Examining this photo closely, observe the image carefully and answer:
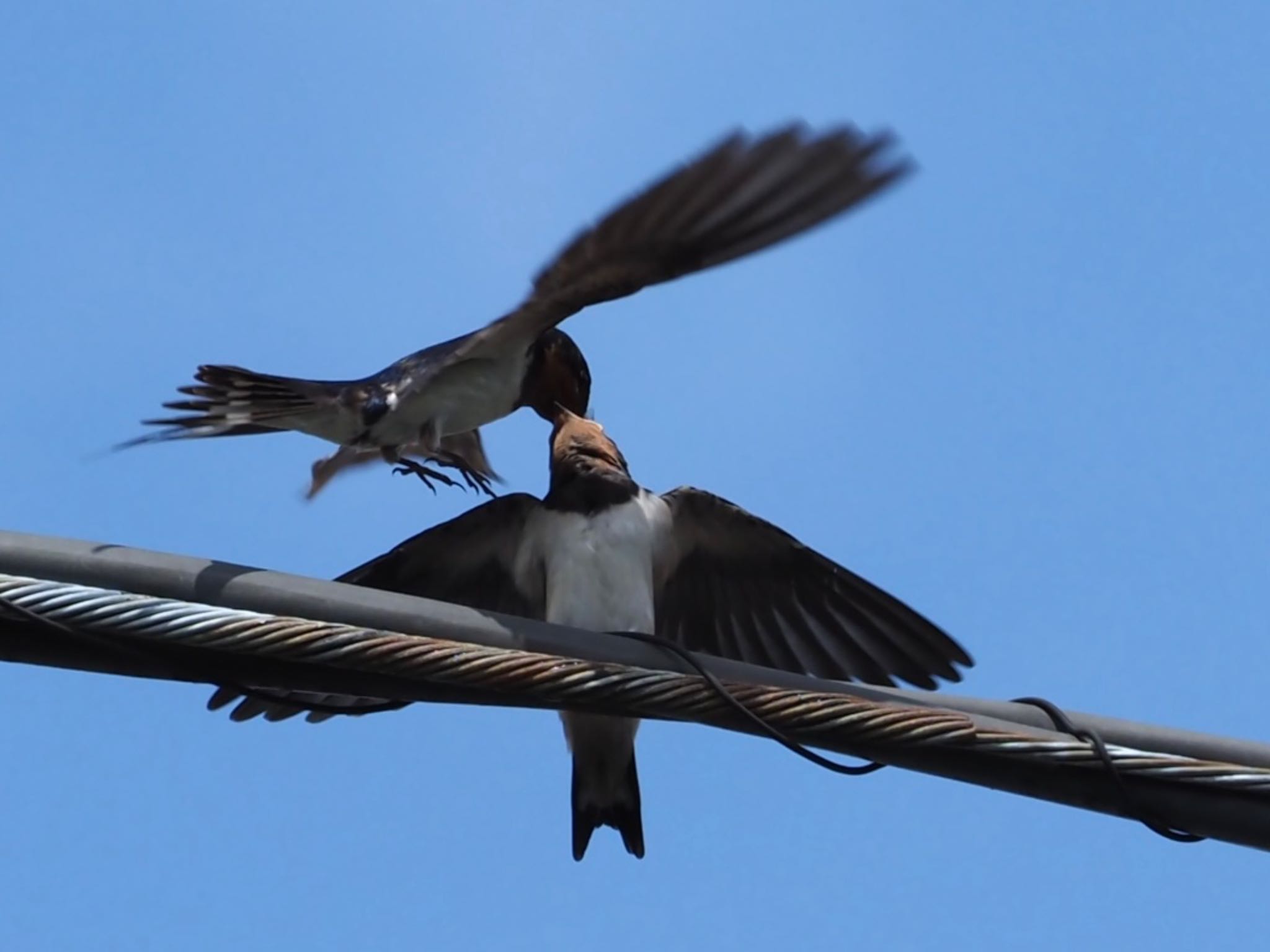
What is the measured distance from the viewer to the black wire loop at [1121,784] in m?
2.65

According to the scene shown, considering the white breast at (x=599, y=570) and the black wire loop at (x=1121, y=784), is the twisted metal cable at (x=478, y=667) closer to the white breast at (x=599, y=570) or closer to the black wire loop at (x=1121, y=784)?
the black wire loop at (x=1121, y=784)

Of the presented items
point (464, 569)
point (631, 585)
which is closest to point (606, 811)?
point (631, 585)

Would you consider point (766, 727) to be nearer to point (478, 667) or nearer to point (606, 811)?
point (478, 667)

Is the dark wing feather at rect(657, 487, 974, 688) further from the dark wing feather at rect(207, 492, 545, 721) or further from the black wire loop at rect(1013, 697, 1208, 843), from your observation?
the black wire loop at rect(1013, 697, 1208, 843)

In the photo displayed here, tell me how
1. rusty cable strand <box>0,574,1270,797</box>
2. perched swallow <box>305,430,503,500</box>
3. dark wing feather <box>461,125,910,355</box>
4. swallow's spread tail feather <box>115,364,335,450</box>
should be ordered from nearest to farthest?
rusty cable strand <box>0,574,1270,797</box> → dark wing feather <box>461,125,910,355</box> → swallow's spread tail feather <box>115,364,335,450</box> → perched swallow <box>305,430,503,500</box>

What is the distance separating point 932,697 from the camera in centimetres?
273

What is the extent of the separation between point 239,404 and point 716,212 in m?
1.23

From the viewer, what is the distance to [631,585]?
419 centimetres

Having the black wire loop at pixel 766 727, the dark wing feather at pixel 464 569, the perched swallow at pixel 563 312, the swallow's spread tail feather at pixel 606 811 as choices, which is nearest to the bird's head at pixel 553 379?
the perched swallow at pixel 563 312

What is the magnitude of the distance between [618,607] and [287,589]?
1502mm

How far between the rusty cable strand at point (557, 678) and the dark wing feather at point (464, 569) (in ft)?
5.20

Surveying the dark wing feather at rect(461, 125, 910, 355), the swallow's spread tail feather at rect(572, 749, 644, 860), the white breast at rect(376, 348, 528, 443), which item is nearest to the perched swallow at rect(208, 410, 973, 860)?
the swallow's spread tail feather at rect(572, 749, 644, 860)

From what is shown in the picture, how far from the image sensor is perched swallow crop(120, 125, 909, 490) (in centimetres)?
316

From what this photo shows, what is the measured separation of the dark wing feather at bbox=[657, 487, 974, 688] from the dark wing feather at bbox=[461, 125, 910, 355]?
0.68 meters
